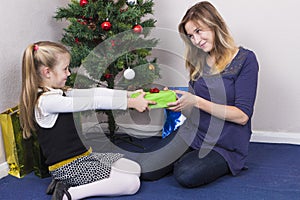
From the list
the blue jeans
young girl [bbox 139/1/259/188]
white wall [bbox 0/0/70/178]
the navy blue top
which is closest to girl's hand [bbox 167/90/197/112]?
young girl [bbox 139/1/259/188]

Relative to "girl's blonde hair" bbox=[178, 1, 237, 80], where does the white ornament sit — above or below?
below

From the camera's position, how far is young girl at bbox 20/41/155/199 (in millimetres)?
1438

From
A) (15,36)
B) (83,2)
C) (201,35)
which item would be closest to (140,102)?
(201,35)

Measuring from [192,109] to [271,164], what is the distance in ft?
1.48

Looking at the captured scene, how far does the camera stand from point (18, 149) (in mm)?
1703

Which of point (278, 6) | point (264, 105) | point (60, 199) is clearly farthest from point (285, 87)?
point (60, 199)

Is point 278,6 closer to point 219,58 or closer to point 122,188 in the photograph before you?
point 219,58

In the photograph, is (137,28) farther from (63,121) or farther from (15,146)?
(15,146)

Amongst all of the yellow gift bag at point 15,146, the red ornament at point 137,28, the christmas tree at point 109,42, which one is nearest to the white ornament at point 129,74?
the christmas tree at point 109,42

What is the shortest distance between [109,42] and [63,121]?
0.47 metres

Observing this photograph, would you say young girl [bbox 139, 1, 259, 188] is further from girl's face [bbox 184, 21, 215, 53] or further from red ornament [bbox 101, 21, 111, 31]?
red ornament [bbox 101, 21, 111, 31]

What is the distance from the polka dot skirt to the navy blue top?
44 centimetres

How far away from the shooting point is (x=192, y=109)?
5.64 ft

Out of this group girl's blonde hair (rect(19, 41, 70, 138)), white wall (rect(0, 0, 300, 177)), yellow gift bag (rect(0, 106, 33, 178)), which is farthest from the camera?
white wall (rect(0, 0, 300, 177))
